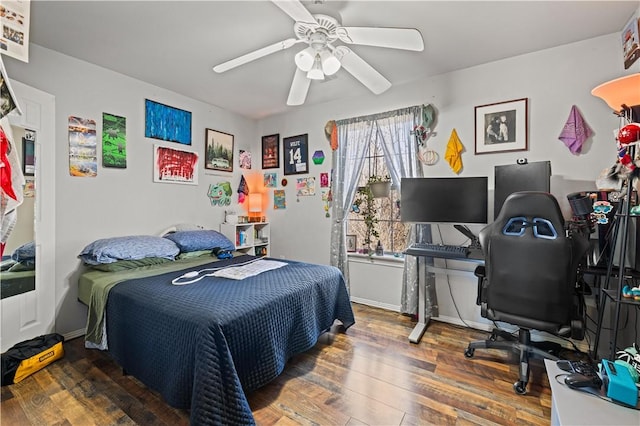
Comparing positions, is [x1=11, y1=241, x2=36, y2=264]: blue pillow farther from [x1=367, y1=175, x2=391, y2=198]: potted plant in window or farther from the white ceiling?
[x1=367, y1=175, x2=391, y2=198]: potted plant in window

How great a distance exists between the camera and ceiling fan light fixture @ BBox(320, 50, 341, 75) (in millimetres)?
1700

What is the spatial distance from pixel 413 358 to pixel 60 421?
231 cm

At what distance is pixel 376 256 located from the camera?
3371 millimetres

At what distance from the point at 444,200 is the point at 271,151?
8.51 ft

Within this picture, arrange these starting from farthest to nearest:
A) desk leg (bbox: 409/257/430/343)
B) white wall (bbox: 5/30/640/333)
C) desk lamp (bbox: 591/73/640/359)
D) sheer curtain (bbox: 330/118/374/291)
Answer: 1. sheer curtain (bbox: 330/118/374/291)
2. desk leg (bbox: 409/257/430/343)
3. white wall (bbox: 5/30/640/333)
4. desk lamp (bbox: 591/73/640/359)

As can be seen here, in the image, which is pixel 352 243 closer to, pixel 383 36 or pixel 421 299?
pixel 421 299

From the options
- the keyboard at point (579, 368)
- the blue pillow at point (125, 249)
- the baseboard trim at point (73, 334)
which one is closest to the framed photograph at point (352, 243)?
the blue pillow at point (125, 249)

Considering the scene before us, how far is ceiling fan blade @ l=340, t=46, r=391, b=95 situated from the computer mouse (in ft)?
6.28

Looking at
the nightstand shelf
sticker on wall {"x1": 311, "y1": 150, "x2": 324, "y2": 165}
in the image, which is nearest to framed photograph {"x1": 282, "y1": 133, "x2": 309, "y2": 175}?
sticker on wall {"x1": 311, "y1": 150, "x2": 324, "y2": 165}

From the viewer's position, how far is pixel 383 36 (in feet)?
5.17

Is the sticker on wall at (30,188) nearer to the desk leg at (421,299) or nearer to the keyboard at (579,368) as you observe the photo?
the desk leg at (421,299)

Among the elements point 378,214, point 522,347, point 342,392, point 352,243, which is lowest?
point 342,392

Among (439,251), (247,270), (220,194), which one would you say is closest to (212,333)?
(247,270)

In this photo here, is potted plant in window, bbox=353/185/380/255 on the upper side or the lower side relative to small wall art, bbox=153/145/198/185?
lower
